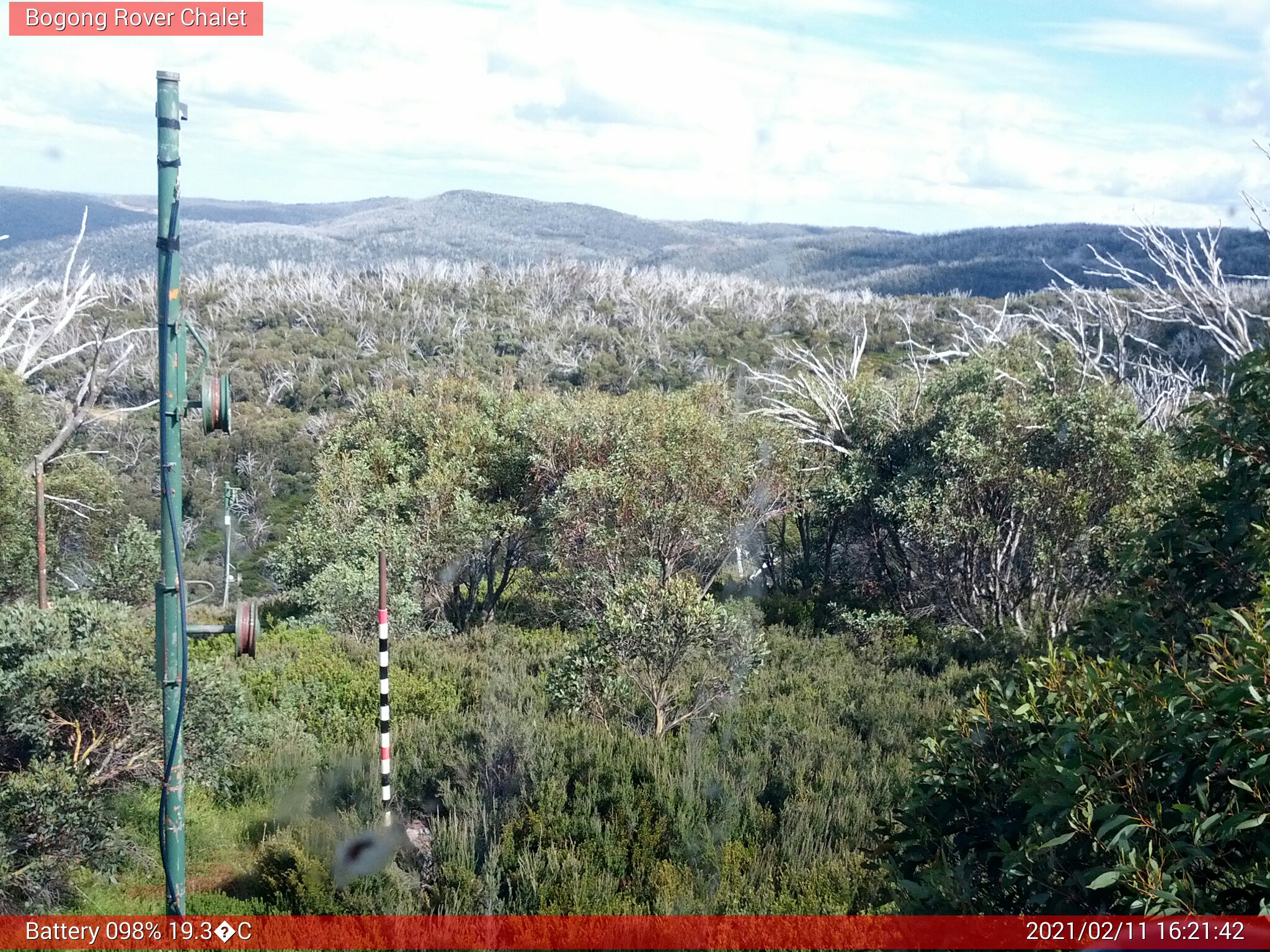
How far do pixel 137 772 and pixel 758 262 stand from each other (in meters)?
97.9

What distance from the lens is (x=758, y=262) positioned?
101 metres

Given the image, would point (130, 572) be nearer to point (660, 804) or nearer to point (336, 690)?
point (336, 690)

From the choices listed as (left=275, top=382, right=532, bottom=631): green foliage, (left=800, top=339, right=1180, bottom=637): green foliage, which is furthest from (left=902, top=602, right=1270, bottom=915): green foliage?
(left=275, top=382, right=532, bottom=631): green foliage

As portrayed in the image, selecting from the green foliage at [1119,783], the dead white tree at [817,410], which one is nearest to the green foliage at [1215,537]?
the green foliage at [1119,783]

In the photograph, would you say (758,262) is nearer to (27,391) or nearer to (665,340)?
(665,340)

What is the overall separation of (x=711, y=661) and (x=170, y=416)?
704 cm

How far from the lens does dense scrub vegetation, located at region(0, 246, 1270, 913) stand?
3.78 meters

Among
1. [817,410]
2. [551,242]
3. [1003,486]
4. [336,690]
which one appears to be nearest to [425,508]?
[336,690]

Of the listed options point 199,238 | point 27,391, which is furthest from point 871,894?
point 199,238

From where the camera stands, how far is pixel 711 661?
10477 millimetres

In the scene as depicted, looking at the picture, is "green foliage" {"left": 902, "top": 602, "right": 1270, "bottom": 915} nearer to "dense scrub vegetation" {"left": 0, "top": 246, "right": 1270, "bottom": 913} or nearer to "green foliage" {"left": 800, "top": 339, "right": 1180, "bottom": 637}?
"dense scrub vegetation" {"left": 0, "top": 246, "right": 1270, "bottom": 913}

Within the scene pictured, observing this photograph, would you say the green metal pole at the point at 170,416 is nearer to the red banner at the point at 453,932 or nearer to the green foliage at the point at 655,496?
the red banner at the point at 453,932

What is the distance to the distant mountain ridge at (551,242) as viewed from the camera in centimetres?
8100

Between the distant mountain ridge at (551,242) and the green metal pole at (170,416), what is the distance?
187ft
